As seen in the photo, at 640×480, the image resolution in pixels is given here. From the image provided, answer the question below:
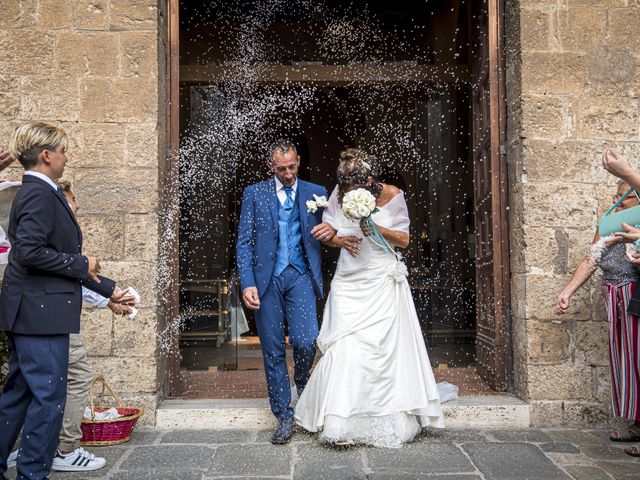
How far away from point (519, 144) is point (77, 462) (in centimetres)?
371

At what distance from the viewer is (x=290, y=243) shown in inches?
176

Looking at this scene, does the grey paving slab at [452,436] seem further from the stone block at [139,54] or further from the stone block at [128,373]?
the stone block at [139,54]

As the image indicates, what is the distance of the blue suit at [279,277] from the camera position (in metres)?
4.38

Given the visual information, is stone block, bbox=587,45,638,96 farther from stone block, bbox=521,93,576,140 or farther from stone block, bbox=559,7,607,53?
stone block, bbox=521,93,576,140

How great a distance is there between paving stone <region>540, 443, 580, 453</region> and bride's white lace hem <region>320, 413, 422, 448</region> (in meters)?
0.84

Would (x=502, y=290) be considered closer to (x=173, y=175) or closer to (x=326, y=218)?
(x=326, y=218)

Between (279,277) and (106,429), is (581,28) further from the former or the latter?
(106,429)

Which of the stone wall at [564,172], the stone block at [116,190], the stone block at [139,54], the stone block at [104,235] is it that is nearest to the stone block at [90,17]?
the stone block at [139,54]

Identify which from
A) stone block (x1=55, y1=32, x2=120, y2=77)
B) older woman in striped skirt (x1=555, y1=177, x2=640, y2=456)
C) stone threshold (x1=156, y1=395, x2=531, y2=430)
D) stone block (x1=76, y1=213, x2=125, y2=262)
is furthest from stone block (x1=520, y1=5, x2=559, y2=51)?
stone block (x1=76, y1=213, x2=125, y2=262)

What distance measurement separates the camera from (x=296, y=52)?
9898 millimetres

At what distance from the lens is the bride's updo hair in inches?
175

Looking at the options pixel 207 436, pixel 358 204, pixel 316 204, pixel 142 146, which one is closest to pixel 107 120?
pixel 142 146

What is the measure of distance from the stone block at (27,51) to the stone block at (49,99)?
0.30 feet

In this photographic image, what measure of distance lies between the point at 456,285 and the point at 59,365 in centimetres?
707
